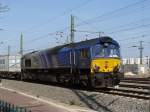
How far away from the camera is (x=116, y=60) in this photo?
91.0 ft

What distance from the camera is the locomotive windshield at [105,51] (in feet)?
88.8

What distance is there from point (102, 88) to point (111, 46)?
3.07 m

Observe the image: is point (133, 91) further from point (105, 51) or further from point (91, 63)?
point (105, 51)

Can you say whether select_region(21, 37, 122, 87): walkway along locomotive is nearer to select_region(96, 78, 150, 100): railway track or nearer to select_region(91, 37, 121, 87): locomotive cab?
select_region(91, 37, 121, 87): locomotive cab

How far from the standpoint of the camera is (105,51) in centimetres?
2742

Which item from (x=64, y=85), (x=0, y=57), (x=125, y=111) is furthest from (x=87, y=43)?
(x=0, y=57)

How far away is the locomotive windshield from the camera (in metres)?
27.1

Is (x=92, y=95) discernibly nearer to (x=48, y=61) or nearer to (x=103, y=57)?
(x=103, y=57)

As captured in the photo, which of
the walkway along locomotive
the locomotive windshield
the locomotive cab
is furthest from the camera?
the locomotive windshield

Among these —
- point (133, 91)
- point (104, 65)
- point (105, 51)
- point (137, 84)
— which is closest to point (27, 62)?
point (137, 84)

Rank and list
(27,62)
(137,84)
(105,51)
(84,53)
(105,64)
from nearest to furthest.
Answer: (105,64)
(105,51)
(84,53)
(137,84)
(27,62)

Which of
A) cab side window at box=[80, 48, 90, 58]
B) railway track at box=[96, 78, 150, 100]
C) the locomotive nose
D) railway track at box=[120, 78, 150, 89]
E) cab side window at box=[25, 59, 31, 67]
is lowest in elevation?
railway track at box=[96, 78, 150, 100]

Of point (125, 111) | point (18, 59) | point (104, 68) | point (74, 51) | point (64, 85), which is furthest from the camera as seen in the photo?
point (18, 59)

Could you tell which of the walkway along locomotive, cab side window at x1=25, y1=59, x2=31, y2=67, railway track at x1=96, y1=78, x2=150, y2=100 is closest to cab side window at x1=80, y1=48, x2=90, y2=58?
the walkway along locomotive
